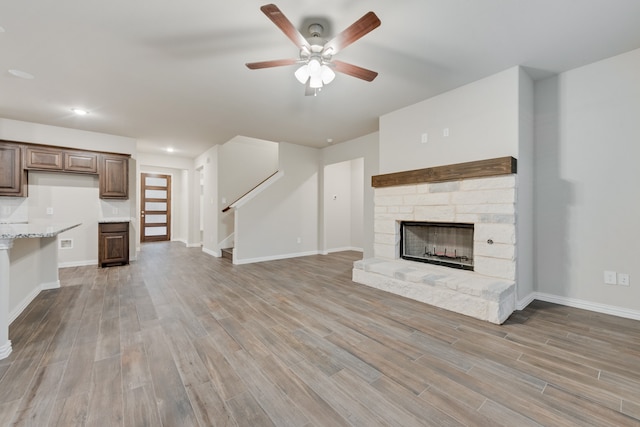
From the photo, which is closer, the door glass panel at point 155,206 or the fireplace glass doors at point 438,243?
the fireplace glass doors at point 438,243

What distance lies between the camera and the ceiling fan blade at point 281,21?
5.51ft

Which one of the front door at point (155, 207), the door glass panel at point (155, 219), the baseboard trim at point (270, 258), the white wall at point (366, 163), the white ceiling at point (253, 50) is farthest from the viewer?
the door glass panel at point (155, 219)

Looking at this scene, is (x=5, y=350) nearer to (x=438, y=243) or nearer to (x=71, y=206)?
(x=71, y=206)

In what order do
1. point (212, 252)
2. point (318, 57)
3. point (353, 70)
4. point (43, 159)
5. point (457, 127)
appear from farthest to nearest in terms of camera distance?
point (212, 252) → point (43, 159) → point (457, 127) → point (353, 70) → point (318, 57)

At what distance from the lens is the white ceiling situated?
206 centimetres

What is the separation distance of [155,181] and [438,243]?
344 inches

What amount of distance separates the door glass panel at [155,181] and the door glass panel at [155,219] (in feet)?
3.42

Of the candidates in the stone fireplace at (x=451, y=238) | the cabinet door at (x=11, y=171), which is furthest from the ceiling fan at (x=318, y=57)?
the cabinet door at (x=11, y=171)

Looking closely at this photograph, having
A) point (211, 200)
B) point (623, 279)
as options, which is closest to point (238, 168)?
point (211, 200)

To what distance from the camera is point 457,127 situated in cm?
340

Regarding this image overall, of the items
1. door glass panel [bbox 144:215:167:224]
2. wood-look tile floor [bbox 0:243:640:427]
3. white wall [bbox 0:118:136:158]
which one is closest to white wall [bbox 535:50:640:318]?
wood-look tile floor [bbox 0:243:640:427]

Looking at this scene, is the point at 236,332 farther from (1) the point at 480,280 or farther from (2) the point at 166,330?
(1) the point at 480,280

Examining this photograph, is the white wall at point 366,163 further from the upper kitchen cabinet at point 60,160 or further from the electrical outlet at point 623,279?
the upper kitchen cabinet at point 60,160

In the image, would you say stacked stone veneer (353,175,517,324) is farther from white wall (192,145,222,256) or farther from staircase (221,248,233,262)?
white wall (192,145,222,256)
